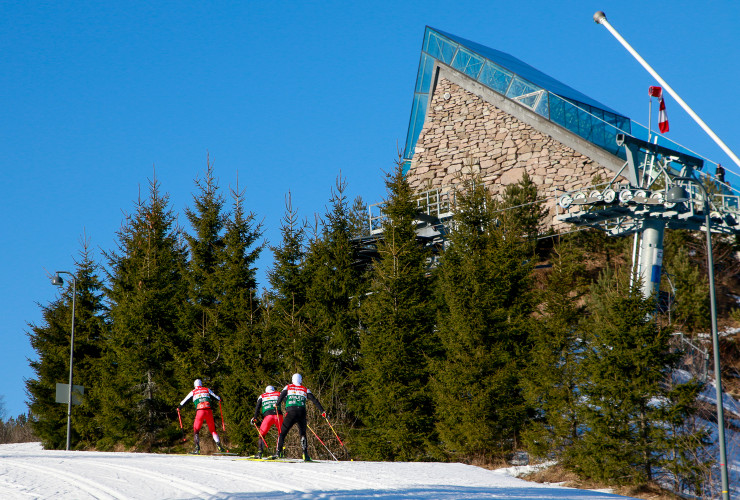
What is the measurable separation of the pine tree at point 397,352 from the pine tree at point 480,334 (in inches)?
27.3

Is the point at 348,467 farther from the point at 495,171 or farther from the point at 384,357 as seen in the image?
the point at 495,171

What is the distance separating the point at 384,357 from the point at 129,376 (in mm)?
11598

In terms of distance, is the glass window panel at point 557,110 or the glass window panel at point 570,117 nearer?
the glass window panel at point 570,117

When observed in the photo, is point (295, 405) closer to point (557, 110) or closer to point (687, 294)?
point (687, 294)

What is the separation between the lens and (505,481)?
1539 cm

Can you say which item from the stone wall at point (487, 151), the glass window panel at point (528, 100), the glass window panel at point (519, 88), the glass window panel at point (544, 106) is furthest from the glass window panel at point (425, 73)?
the glass window panel at point (544, 106)

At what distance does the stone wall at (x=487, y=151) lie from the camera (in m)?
39.6

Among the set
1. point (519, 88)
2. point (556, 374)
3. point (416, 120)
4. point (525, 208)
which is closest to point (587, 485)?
point (556, 374)

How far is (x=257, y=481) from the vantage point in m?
13.5

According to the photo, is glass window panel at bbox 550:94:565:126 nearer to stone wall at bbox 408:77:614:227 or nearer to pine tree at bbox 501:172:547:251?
stone wall at bbox 408:77:614:227

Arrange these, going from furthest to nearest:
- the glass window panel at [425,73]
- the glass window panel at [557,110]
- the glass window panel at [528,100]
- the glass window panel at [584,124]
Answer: the glass window panel at [425,73]
the glass window panel at [528,100]
the glass window panel at [557,110]
the glass window panel at [584,124]

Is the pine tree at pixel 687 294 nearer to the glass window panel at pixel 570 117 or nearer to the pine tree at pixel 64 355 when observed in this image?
the glass window panel at pixel 570 117

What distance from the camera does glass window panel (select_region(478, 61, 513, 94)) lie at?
143 ft

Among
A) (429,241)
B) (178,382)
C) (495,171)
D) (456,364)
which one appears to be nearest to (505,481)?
(456,364)
